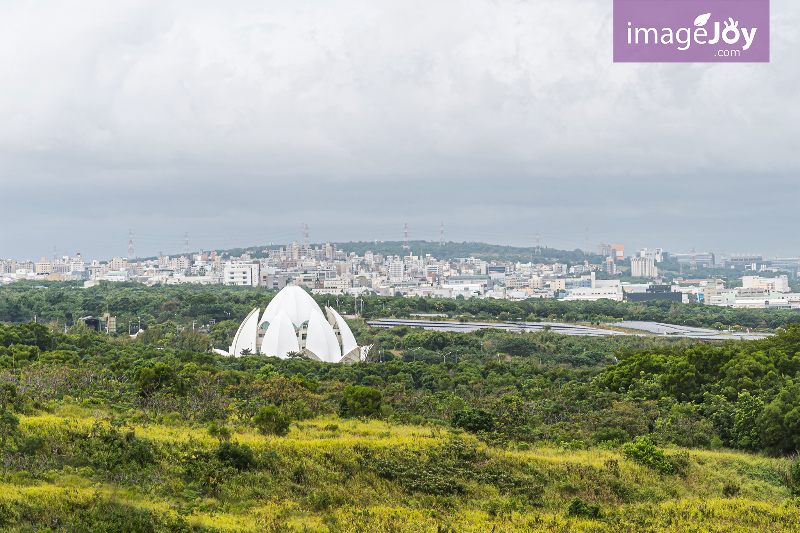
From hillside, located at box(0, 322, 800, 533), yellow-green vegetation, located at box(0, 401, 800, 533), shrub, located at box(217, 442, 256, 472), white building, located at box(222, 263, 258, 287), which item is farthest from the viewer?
white building, located at box(222, 263, 258, 287)

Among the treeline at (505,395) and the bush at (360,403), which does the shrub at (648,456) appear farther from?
the bush at (360,403)

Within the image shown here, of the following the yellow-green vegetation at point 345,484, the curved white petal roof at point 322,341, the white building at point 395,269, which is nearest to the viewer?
the yellow-green vegetation at point 345,484

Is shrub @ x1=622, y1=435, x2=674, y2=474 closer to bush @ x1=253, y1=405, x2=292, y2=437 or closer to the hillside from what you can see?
the hillside

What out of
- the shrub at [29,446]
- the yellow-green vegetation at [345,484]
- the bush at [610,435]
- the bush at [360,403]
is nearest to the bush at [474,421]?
the yellow-green vegetation at [345,484]

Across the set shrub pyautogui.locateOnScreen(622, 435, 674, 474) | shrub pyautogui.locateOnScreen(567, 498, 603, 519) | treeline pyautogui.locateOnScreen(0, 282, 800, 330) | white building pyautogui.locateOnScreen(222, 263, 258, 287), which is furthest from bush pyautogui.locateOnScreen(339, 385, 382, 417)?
white building pyautogui.locateOnScreen(222, 263, 258, 287)

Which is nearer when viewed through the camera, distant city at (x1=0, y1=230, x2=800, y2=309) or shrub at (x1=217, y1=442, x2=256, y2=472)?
shrub at (x1=217, y1=442, x2=256, y2=472)

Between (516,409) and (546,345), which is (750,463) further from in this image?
(546,345)

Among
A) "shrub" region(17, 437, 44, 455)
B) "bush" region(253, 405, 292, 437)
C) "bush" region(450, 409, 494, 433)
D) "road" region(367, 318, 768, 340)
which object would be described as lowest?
"road" region(367, 318, 768, 340)

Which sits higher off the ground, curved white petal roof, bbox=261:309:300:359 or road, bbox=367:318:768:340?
curved white petal roof, bbox=261:309:300:359
